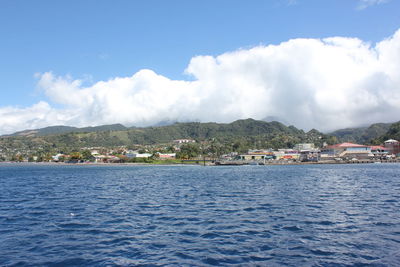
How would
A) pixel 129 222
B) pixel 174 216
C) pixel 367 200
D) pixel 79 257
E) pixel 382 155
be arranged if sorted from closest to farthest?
1. pixel 79 257
2. pixel 129 222
3. pixel 174 216
4. pixel 367 200
5. pixel 382 155

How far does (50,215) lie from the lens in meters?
28.1

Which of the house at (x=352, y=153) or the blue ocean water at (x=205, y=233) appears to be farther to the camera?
the house at (x=352, y=153)

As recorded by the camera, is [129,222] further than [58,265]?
Yes

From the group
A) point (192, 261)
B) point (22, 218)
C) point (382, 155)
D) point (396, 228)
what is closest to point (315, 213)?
point (396, 228)

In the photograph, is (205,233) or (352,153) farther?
(352,153)

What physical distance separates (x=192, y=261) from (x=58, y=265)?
20.8 ft

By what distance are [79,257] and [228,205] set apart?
17.3 meters

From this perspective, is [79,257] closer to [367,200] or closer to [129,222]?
[129,222]

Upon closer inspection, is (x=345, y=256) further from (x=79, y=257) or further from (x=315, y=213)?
(x=79, y=257)

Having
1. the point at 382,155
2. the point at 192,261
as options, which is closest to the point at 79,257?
the point at 192,261

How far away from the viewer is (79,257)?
16438mm

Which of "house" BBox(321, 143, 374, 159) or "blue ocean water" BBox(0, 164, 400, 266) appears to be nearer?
"blue ocean water" BBox(0, 164, 400, 266)

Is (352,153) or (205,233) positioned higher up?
(205,233)

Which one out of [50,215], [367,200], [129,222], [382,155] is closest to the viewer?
[129,222]
